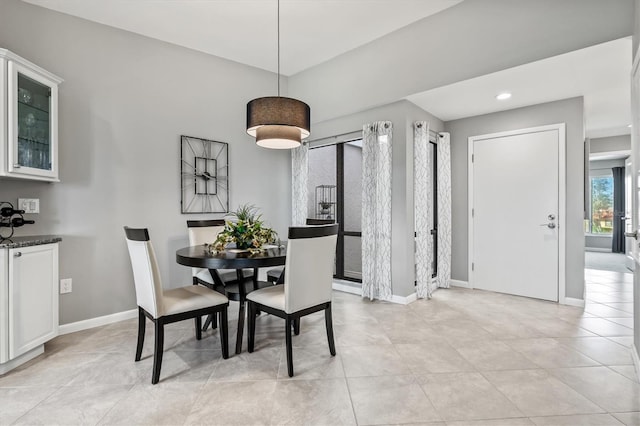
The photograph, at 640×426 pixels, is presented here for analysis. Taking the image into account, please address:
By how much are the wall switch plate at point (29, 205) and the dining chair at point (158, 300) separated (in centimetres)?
123

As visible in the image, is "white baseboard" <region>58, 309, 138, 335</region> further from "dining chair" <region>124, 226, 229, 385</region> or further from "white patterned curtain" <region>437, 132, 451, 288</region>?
"white patterned curtain" <region>437, 132, 451, 288</region>

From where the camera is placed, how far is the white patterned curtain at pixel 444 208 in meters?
4.23

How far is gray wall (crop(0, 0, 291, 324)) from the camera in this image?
9.30 feet

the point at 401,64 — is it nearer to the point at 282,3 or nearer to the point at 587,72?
the point at 282,3

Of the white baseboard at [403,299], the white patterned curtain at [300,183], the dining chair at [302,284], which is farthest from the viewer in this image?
the white patterned curtain at [300,183]

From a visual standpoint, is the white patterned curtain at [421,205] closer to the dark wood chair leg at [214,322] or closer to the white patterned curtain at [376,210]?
the white patterned curtain at [376,210]

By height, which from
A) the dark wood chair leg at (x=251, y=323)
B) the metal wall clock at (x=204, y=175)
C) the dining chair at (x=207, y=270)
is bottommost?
the dark wood chair leg at (x=251, y=323)

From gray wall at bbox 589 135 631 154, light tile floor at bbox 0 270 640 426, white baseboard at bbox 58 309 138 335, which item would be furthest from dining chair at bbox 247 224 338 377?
gray wall at bbox 589 135 631 154

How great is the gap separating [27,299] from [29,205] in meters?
0.88

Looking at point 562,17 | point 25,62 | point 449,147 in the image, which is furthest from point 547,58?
point 25,62

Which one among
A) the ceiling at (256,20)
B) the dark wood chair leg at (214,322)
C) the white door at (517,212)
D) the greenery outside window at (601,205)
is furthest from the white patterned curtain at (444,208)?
the greenery outside window at (601,205)

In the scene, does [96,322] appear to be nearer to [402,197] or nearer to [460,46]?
[402,197]

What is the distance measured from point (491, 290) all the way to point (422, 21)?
3.32 m

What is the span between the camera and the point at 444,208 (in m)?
4.25
